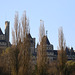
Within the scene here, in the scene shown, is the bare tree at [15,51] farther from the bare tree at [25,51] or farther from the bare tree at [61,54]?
the bare tree at [61,54]

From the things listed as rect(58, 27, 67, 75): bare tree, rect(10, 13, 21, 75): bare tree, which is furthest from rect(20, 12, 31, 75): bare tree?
rect(58, 27, 67, 75): bare tree

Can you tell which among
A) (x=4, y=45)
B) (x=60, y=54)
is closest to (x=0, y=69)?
(x=60, y=54)

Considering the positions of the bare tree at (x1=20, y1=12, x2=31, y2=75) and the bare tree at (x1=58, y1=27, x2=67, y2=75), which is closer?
the bare tree at (x1=20, y1=12, x2=31, y2=75)

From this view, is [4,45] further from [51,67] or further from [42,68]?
[42,68]

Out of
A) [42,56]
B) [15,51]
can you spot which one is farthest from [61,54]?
[15,51]

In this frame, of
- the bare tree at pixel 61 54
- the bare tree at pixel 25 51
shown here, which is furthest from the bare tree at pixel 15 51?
the bare tree at pixel 61 54

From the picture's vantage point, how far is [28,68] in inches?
871

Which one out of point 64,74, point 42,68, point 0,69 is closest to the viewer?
point 42,68

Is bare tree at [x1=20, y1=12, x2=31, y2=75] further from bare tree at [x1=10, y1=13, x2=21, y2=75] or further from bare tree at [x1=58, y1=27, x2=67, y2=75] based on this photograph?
bare tree at [x1=58, y1=27, x2=67, y2=75]

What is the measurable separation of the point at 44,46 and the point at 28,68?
503 cm

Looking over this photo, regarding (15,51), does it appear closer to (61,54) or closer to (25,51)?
(25,51)

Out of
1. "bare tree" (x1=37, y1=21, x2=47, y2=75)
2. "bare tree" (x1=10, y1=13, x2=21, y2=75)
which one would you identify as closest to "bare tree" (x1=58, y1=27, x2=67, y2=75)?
"bare tree" (x1=37, y1=21, x2=47, y2=75)

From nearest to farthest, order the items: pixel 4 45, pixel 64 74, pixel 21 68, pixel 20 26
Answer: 1. pixel 21 68
2. pixel 20 26
3. pixel 64 74
4. pixel 4 45

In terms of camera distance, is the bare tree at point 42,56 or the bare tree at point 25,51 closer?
the bare tree at point 25,51
